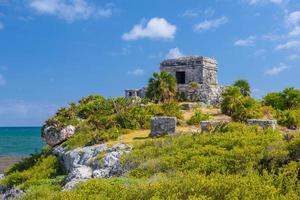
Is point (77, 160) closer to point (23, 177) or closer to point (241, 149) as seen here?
point (23, 177)

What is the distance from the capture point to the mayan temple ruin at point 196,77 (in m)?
36.4

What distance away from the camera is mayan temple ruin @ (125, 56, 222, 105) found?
36.4 metres

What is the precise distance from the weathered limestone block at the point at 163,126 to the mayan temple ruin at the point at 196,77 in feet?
46.0

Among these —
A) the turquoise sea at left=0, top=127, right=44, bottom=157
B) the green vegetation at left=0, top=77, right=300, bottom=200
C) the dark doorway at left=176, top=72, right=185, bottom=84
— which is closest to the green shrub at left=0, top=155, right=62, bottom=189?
the green vegetation at left=0, top=77, right=300, bottom=200

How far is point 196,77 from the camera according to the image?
1483 inches

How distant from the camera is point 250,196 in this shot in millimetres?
9789

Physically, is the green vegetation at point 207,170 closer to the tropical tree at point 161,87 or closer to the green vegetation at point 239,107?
the green vegetation at point 239,107

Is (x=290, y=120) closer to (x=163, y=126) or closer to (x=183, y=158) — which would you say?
(x=163, y=126)

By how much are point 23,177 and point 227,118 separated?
44.8ft

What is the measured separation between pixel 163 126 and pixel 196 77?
15.9 meters

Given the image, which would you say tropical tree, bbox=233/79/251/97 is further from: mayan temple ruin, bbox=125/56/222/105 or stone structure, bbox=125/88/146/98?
stone structure, bbox=125/88/146/98

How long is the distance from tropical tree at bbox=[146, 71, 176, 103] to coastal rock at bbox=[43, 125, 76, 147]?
10459 millimetres

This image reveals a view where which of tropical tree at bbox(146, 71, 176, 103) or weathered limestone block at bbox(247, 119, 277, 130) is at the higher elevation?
tropical tree at bbox(146, 71, 176, 103)

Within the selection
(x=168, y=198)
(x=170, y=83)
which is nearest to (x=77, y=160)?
(x=168, y=198)
